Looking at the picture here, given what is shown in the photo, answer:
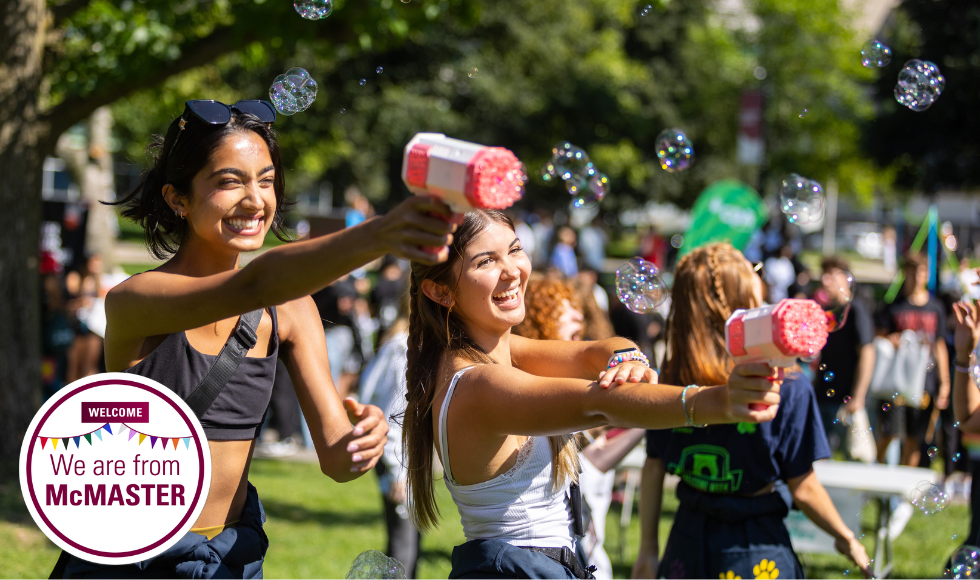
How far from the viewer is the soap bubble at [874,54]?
148 inches

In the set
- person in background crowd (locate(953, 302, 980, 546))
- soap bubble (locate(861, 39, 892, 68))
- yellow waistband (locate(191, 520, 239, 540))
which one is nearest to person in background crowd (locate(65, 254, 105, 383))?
yellow waistband (locate(191, 520, 239, 540))

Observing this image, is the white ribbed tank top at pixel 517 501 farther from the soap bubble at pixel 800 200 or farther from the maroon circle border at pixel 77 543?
the soap bubble at pixel 800 200

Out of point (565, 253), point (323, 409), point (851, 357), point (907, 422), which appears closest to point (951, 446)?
point (907, 422)

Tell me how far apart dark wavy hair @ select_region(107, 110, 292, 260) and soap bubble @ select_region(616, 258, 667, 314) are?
4.92 ft

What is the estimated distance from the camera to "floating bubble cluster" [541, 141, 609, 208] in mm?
3557

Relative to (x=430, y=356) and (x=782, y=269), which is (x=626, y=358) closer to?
(x=430, y=356)

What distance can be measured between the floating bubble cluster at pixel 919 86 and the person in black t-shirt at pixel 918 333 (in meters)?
3.66

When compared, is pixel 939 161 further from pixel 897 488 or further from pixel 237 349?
pixel 237 349

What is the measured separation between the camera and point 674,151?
395 centimetres

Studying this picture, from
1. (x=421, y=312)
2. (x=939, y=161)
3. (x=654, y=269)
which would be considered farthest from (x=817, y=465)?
(x=939, y=161)

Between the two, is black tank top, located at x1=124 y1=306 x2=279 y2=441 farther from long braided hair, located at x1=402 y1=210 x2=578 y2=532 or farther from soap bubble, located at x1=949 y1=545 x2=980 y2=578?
soap bubble, located at x1=949 y1=545 x2=980 y2=578

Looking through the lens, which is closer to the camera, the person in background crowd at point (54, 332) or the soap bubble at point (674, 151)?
the soap bubble at point (674, 151)

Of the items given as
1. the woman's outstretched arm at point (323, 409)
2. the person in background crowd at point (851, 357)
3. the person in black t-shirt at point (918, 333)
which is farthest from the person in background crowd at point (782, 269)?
the woman's outstretched arm at point (323, 409)

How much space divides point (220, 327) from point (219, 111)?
497 mm
